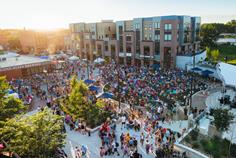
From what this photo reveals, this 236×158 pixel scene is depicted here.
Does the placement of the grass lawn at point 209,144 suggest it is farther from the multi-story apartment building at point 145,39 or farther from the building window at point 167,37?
the building window at point 167,37

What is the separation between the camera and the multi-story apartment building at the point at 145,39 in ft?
139

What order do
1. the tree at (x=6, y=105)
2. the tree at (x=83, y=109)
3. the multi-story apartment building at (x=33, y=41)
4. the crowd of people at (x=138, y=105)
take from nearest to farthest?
the crowd of people at (x=138, y=105) < the tree at (x=6, y=105) < the tree at (x=83, y=109) < the multi-story apartment building at (x=33, y=41)

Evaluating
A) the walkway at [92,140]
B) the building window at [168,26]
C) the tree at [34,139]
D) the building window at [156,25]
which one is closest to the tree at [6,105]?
the tree at [34,139]

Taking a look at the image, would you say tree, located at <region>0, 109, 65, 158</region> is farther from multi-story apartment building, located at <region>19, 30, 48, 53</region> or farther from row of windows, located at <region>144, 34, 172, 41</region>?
multi-story apartment building, located at <region>19, 30, 48, 53</region>

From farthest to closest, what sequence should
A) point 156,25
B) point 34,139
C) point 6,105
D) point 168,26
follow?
point 156,25 < point 168,26 < point 6,105 < point 34,139

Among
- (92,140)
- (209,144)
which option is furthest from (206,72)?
(92,140)

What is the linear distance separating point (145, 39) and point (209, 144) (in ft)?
116

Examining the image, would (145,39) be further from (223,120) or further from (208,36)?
(223,120)

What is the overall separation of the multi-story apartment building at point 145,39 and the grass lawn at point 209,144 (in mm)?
28055

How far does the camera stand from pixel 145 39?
1870 inches

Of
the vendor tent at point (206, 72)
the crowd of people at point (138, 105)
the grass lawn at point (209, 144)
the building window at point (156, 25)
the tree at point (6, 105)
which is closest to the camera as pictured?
the grass lawn at point (209, 144)

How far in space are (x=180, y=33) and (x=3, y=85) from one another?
1414 inches

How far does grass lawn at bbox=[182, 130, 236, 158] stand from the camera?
14.3 m

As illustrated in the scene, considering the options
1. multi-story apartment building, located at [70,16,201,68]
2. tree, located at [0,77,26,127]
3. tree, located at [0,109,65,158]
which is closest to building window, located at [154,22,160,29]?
multi-story apartment building, located at [70,16,201,68]
